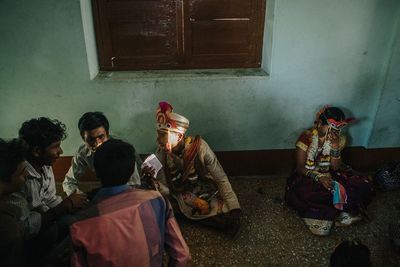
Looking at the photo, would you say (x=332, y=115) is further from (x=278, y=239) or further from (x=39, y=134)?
(x=39, y=134)

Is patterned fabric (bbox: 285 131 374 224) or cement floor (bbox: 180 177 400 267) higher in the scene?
patterned fabric (bbox: 285 131 374 224)

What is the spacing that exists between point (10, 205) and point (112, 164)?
35.8 inches

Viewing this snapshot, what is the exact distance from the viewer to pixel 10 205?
2.07m

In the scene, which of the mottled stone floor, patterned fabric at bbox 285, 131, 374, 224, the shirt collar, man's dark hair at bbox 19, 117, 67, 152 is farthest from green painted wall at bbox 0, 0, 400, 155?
the shirt collar

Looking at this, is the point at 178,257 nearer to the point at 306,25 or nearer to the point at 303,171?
the point at 303,171

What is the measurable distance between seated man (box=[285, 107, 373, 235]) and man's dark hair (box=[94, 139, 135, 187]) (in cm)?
231

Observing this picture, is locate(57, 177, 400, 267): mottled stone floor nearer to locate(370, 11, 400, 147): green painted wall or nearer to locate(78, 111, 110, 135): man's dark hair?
locate(370, 11, 400, 147): green painted wall

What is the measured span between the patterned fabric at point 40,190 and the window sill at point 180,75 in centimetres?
138

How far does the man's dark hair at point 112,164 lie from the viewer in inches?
65.9

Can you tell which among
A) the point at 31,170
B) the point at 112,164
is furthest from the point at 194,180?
the point at 112,164

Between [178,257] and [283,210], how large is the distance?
212 centimetres

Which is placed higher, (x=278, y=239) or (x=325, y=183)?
(x=325, y=183)

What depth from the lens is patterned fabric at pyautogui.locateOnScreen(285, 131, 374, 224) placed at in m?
3.32

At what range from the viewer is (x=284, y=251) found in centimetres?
313
